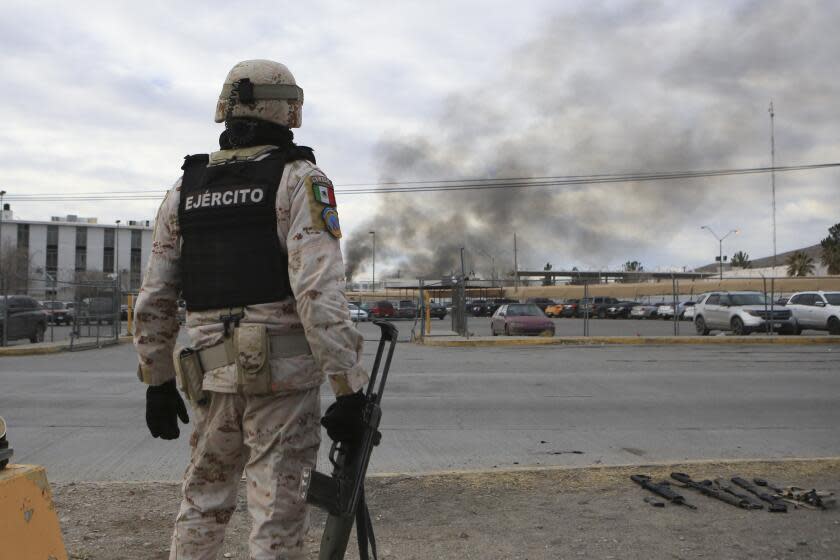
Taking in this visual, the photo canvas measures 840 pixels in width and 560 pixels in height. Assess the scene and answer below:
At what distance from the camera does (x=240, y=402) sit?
93.4 inches

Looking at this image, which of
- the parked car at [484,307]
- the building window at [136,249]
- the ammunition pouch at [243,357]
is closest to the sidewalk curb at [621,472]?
the ammunition pouch at [243,357]

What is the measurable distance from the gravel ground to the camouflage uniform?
1.13 meters

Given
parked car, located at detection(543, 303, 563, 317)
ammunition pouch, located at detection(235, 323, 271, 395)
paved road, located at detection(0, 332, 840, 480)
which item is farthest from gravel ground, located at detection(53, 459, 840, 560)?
parked car, located at detection(543, 303, 563, 317)

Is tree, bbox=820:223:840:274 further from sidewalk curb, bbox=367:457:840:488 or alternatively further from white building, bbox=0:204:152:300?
sidewalk curb, bbox=367:457:840:488

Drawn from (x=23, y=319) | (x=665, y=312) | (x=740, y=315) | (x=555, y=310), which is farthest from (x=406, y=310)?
(x=23, y=319)

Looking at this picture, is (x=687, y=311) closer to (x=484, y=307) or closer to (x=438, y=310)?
(x=484, y=307)

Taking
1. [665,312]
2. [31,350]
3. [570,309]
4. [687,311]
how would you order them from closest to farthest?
[31,350], [687,311], [665,312], [570,309]

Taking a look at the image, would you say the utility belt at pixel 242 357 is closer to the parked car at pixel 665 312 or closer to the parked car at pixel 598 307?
the parked car at pixel 665 312

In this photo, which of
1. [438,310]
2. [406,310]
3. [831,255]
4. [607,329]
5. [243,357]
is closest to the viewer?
[243,357]

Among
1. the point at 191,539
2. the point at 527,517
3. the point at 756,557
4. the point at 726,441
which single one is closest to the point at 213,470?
the point at 191,539

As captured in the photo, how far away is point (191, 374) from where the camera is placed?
7.86 feet

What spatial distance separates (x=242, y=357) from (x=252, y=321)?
0.14m

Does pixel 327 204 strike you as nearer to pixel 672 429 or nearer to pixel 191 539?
pixel 191 539

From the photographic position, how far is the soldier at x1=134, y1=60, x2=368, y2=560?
2.24 meters
